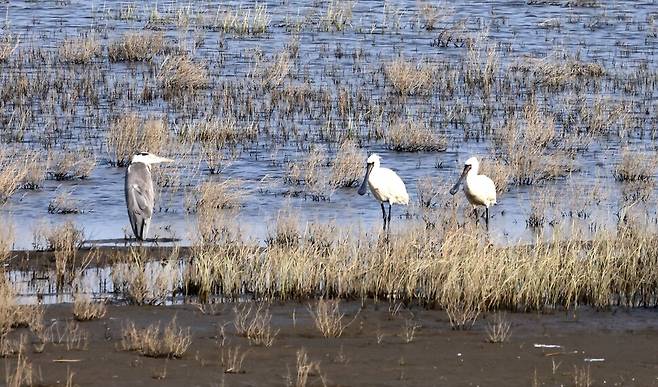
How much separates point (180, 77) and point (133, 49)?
283 centimetres

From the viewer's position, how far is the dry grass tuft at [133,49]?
24.5m

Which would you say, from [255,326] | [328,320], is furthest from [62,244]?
[328,320]

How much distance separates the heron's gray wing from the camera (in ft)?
42.1

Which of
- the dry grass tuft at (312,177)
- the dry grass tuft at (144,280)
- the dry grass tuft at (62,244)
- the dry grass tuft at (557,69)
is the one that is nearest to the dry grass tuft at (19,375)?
the dry grass tuft at (144,280)

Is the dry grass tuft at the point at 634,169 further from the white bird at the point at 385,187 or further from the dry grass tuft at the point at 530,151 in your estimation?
the white bird at the point at 385,187

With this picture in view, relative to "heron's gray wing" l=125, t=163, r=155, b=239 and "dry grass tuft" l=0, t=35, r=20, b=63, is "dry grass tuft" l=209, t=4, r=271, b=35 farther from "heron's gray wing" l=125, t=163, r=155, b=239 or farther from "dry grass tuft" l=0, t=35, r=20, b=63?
"heron's gray wing" l=125, t=163, r=155, b=239

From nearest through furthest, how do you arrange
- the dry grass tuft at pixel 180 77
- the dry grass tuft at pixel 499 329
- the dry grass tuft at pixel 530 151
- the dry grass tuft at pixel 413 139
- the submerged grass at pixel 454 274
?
the dry grass tuft at pixel 499 329 → the submerged grass at pixel 454 274 → the dry grass tuft at pixel 530 151 → the dry grass tuft at pixel 413 139 → the dry grass tuft at pixel 180 77

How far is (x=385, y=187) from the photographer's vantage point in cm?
1461

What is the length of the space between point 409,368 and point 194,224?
5585mm

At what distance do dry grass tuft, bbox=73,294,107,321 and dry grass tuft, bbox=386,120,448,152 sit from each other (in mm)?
9074

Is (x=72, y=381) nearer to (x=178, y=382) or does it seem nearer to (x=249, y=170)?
(x=178, y=382)

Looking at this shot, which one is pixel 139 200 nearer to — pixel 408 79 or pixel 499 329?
pixel 499 329

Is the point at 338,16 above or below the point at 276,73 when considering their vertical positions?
above

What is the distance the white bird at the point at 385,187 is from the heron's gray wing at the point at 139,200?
8.35ft
